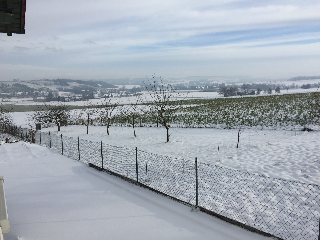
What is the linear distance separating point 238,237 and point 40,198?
207 inches

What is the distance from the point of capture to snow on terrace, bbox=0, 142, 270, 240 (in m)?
4.86

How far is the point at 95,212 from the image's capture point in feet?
19.1

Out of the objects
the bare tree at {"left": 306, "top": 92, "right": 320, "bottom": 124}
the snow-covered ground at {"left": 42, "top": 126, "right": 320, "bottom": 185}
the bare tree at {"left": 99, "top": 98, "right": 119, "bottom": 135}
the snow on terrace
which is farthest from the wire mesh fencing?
the bare tree at {"left": 99, "top": 98, "right": 119, "bottom": 135}

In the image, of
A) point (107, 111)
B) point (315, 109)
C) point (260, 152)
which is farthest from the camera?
point (107, 111)

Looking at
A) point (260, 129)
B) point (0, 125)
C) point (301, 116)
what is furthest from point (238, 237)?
point (0, 125)

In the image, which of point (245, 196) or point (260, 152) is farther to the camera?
point (260, 152)

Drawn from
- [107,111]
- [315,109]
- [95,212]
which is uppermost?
[315,109]

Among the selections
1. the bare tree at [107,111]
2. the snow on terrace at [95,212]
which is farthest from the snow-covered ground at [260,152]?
the bare tree at [107,111]

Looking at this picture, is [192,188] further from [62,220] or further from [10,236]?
[10,236]

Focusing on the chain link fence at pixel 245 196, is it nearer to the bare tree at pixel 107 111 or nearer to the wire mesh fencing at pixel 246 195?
the wire mesh fencing at pixel 246 195

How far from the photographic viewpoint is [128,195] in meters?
6.82

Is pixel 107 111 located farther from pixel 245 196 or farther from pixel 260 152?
pixel 245 196

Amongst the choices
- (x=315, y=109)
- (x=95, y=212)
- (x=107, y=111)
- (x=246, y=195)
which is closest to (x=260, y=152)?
(x=246, y=195)

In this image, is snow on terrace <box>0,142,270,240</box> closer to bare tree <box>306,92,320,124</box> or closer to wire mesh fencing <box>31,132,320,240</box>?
wire mesh fencing <box>31,132,320,240</box>
